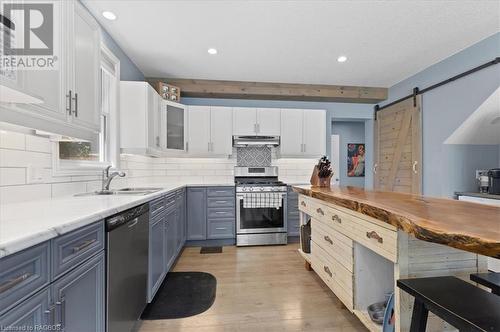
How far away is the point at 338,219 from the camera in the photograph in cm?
185

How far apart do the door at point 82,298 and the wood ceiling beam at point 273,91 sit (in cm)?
325

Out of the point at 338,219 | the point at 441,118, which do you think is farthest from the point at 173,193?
the point at 441,118

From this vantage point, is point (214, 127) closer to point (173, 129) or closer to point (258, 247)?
point (173, 129)

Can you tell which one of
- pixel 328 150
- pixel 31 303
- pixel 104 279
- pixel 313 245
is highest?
pixel 328 150

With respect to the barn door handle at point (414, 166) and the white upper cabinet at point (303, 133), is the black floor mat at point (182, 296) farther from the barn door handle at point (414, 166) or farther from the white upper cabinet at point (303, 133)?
the barn door handle at point (414, 166)

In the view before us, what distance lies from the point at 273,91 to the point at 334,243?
9.44 ft

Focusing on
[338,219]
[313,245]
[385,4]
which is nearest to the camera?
[338,219]

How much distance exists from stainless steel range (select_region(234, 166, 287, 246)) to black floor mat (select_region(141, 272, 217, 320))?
109 cm

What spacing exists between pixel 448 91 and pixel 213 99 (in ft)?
11.6

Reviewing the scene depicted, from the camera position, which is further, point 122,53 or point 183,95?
point 183,95

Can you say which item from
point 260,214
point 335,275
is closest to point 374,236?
point 335,275

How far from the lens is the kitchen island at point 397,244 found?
88cm

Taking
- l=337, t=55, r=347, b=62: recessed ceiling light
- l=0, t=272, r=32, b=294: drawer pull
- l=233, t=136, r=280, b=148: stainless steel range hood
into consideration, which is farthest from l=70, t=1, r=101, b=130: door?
l=337, t=55, r=347, b=62: recessed ceiling light

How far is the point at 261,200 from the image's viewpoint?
3625 mm
